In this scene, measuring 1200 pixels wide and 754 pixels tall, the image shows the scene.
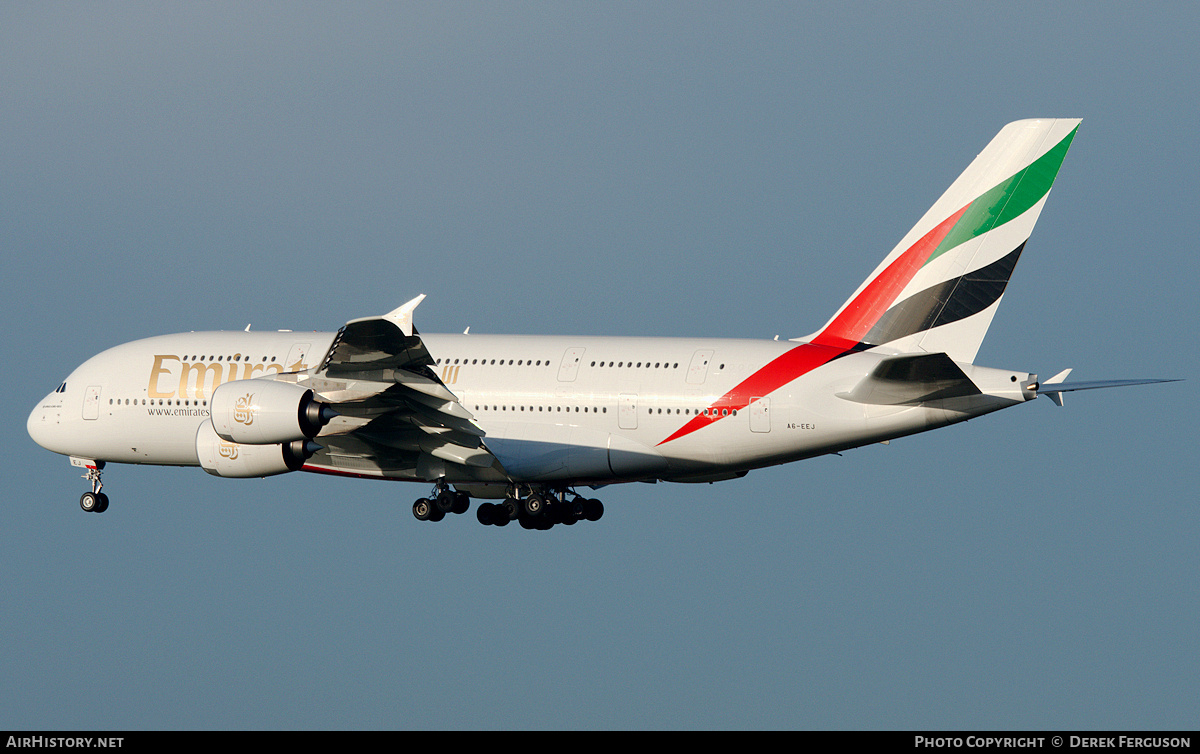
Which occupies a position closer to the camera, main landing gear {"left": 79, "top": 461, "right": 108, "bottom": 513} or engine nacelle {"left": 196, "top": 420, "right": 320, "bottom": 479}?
engine nacelle {"left": 196, "top": 420, "right": 320, "bottom": 479}

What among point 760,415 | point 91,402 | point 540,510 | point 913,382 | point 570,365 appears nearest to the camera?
point 913,382

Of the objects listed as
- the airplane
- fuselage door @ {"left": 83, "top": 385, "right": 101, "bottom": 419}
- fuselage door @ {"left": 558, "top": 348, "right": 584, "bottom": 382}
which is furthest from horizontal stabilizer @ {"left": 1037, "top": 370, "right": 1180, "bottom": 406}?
fuselage door @ {"left": 83, "top": 385, "right": 101, "bottom": 419}

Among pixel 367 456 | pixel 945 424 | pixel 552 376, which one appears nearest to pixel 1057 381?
pixel 945 424

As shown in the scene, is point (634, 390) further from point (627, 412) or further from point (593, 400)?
point (593, 400)

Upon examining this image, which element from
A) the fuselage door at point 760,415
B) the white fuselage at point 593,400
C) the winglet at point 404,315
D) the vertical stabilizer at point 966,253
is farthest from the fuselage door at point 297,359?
the vertical stabilizer at point 966,253

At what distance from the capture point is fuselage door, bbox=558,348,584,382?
121 feet

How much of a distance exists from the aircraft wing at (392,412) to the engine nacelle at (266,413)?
98 cm

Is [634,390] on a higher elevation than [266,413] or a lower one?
higher

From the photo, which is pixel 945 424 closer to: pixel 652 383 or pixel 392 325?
pixel 652 383

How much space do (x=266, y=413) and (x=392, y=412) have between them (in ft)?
12.3

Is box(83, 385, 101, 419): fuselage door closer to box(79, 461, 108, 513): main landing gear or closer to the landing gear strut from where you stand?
box(79, 461, 108, 513): main landing gear

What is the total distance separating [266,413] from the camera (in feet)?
106

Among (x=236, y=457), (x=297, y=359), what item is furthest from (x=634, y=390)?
(x=236, y=457)

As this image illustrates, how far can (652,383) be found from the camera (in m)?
36.0
